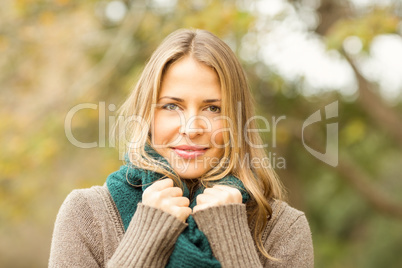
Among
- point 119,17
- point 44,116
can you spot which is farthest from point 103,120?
point 119,17

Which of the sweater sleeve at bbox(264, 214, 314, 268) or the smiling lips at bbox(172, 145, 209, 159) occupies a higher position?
the smiling lips at bbox(172, 145, 209, 159)

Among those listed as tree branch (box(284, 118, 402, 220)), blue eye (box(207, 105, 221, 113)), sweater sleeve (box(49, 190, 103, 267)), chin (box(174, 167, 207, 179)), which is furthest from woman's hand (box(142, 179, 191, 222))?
tree branch (box(284, 118, 402, 220))

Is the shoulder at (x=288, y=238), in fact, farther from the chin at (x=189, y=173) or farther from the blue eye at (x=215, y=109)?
the blue eye at (x=215, y=109)

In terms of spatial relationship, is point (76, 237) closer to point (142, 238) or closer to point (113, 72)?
point (142, 238)

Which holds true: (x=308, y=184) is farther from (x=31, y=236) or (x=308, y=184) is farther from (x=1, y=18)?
(x=1, y=18)

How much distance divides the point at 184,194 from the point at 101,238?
0.37 m

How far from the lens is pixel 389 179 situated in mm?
12055

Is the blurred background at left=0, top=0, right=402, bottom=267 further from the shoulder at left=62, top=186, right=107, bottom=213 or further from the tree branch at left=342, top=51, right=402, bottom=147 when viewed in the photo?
the shoulder at left=62, top=186, right=107, bottom=213

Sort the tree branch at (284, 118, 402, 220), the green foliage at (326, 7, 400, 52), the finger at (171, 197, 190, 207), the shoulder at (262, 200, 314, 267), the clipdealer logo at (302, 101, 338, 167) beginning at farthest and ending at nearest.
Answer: the clipdealer logo at (302, 101, 338, 167) < the tree branch at (284, 118, 402, 220) < the green foliage at (326, 7, 400, 52) < the shoulder at (262, 200, 314, 267) < the finger at (171, 197, 190, 207)

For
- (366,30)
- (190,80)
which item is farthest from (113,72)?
(190,80)

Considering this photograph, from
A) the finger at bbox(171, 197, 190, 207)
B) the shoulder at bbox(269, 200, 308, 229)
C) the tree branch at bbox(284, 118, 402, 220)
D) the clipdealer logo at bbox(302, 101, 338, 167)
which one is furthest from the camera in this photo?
the clipdealer logo at bbox(302, 101, 338, 167)

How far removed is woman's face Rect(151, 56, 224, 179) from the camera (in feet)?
6.55

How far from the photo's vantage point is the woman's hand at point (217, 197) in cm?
188

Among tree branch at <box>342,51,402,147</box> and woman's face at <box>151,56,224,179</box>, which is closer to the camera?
woman's face at <box>151,56,224,179</box>
